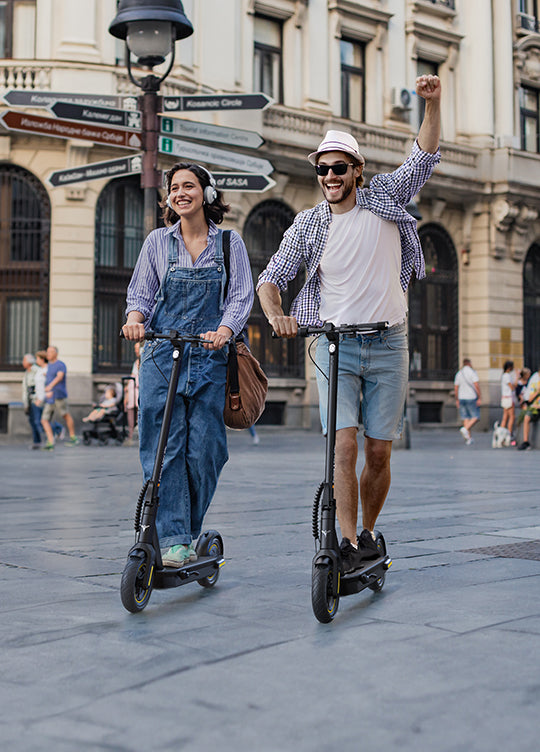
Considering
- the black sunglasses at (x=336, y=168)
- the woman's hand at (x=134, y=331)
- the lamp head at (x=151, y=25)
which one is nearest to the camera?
the woman's hand at (x=134, y=331)

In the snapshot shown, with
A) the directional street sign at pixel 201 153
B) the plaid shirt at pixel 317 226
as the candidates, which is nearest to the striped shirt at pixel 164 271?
the plaid shirt at pixel 317 226

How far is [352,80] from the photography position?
26.2 m

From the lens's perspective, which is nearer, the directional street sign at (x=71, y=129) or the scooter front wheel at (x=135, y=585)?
the scooter front wheel at (x=135, y=585)

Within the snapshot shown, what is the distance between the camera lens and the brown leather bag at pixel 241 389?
15.0ft

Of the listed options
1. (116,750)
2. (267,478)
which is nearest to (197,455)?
(116,750)

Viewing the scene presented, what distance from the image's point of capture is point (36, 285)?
836 inches

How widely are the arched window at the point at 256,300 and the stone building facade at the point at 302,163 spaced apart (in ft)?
0.15

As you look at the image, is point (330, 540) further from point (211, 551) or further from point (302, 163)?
point (302, 163)

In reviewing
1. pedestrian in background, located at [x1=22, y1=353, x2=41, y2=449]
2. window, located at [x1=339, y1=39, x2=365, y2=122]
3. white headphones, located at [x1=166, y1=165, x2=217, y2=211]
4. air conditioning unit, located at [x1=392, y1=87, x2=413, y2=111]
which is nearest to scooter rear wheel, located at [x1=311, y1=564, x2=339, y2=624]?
white headphones, located at [x1=166, y1=165, x2=217, y2=211]

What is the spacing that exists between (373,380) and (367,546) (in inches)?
27.1

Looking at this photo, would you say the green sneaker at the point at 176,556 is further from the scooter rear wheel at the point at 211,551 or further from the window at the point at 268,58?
the window at the point at 268,58

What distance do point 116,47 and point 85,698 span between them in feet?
66.2

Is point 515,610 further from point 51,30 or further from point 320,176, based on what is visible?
point 51,30

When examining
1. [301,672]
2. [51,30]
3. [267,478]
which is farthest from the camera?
[51,30]
